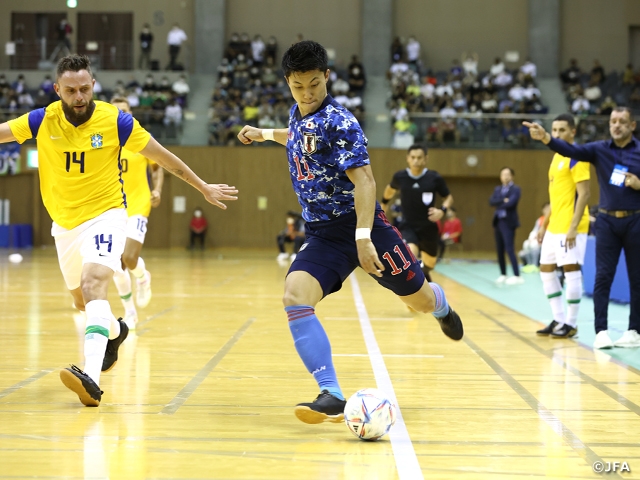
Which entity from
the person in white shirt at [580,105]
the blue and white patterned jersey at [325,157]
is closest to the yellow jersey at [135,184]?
the blue and white patterned jersey at [325,157]

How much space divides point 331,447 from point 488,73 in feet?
91.4

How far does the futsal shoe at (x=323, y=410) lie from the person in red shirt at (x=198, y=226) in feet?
76.8

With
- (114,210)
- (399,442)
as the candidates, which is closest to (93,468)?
(399,442)

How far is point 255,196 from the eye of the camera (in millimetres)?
27734

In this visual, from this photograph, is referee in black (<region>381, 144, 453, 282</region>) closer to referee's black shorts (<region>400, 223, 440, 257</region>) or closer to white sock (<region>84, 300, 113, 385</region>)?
referee's black shorts (<region>400, 223, 440, 257</region>)

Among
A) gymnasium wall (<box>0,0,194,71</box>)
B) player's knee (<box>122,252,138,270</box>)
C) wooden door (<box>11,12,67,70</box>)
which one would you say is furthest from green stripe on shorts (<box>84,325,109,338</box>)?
wooden door (<box>11,12,67,70</box>)

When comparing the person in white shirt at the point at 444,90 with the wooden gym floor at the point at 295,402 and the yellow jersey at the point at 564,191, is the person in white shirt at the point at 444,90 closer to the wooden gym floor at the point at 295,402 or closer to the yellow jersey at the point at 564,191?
the wooden gym floor at the point at 295,402

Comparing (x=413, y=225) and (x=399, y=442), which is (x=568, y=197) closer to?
(x=413, y=225)

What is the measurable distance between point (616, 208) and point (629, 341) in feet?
3.93

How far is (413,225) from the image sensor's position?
33.2 ft

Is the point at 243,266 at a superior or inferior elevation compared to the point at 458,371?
inferior

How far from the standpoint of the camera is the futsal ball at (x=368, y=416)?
3.99m

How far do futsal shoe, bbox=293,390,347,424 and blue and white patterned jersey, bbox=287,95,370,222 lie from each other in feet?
3.33

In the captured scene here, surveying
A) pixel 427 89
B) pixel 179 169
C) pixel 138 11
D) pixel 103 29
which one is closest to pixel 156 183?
pixel 179 169
